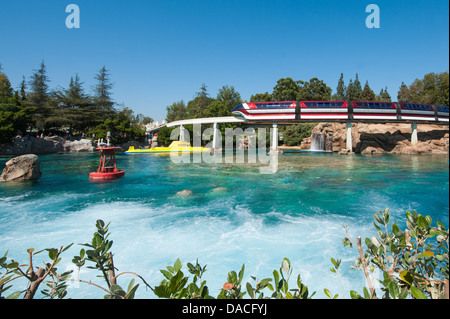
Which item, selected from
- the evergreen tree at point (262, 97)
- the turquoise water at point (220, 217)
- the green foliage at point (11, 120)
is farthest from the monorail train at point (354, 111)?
the green foliage at point (11, 120)

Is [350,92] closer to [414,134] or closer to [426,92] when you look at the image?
[426,92]

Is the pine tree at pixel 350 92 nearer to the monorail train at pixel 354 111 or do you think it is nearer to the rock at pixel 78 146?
the monorail train at pixel 354 111

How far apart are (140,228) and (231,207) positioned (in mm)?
3744

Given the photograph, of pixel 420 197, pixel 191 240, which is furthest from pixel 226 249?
pixel 420 197

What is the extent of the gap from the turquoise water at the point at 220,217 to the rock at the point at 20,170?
79cm

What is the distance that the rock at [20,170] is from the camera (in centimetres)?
1468

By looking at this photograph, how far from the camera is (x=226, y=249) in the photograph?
6500 millimetres

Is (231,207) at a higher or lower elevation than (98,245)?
lower

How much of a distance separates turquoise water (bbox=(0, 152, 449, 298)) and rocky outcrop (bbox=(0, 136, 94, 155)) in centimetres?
1824

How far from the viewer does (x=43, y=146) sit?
3192 cm

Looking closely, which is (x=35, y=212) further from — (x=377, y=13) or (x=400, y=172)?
(x=400, y=172)

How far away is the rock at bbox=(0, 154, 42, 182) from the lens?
1468cm

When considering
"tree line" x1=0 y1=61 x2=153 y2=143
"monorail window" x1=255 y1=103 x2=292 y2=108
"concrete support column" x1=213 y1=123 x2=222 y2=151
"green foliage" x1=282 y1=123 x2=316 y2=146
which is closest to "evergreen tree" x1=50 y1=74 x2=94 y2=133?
"tree line" x1=0 y1=61 x2=153 y2=143

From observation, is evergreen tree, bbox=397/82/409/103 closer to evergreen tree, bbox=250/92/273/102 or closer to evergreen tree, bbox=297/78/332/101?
evergreen tree, bbox=297/78/332/101
